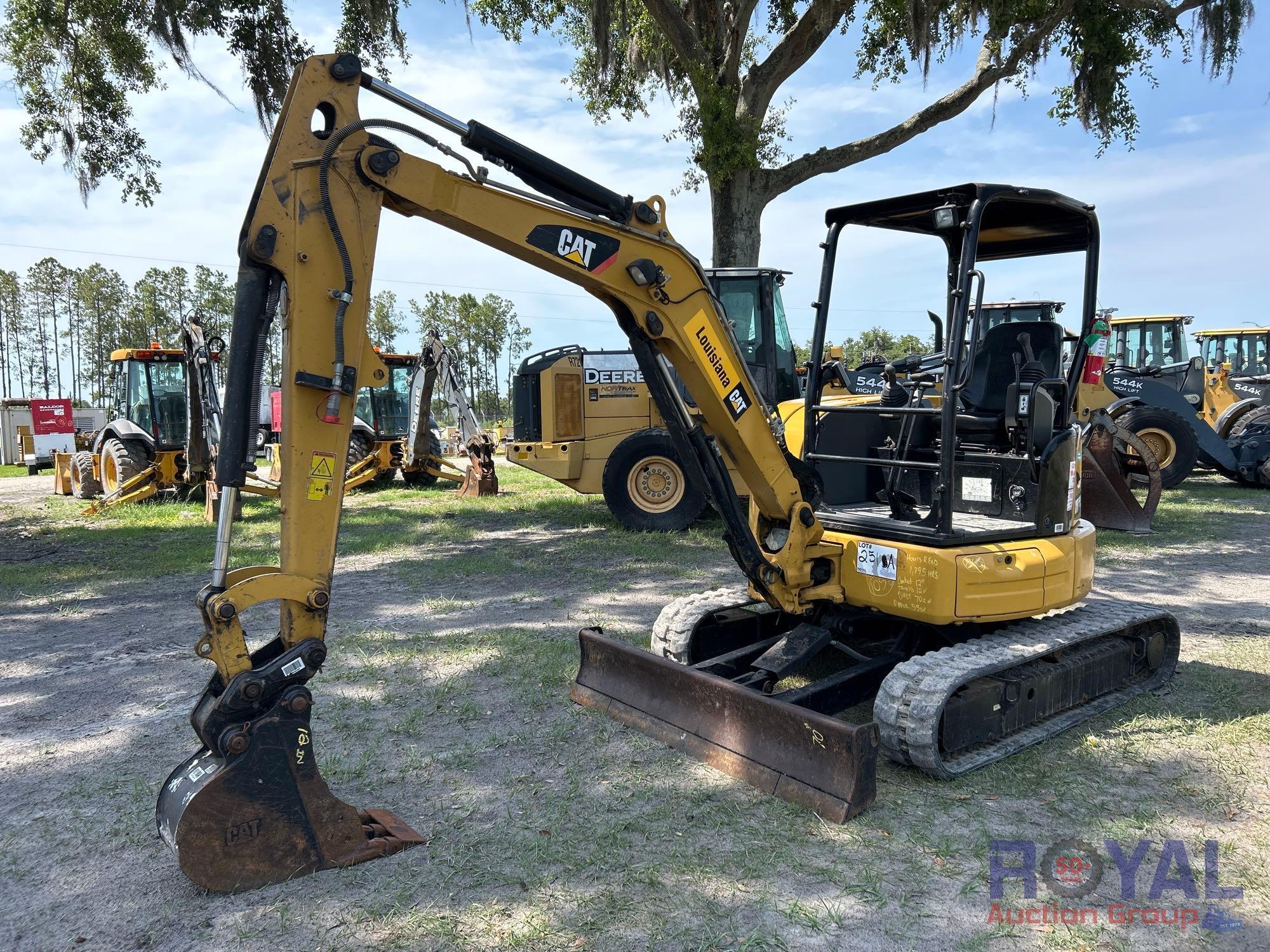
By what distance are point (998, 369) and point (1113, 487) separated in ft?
21.9

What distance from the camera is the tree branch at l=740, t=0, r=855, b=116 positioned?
44.4 feet

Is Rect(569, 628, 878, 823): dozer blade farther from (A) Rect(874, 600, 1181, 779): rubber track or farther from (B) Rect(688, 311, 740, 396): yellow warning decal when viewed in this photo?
(B) Rect(688, 311, 740, 396): yellow warning decal

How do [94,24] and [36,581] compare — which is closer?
[36,581]

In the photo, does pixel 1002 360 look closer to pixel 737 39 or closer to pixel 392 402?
pixel 737 39

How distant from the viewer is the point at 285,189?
3.36 metres

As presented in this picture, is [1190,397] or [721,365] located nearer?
[721,365]

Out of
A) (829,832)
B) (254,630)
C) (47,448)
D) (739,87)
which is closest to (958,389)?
(829,832)

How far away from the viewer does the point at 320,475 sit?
3396 millimetres

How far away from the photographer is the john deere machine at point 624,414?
35.4 ft


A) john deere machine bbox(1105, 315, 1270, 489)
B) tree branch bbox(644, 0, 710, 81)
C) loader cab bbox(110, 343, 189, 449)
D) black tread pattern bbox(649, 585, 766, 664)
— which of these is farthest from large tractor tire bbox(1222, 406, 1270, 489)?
loader cab bbox(110, 343, 189, 449)

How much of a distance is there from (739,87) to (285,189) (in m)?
11.7

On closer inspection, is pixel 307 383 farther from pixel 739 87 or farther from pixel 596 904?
pixel 739 87

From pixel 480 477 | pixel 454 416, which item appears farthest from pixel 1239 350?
pixel 454 416

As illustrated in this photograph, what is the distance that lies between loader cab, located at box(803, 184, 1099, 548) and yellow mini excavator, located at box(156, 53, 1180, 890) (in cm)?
2
